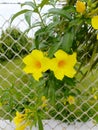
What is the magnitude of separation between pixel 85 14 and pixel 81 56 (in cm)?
37

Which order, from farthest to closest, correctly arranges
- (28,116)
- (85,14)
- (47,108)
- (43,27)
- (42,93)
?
(47,108) < (28,116) < (42,93) < (43,27) < (85,14)

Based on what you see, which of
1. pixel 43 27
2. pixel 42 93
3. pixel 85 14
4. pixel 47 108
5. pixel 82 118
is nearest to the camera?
pixel 85 14

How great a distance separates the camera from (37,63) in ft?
4.02

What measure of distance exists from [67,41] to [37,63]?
13 centimetres

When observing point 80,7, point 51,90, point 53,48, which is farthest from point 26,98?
point 80,7

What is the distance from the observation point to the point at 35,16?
181cm

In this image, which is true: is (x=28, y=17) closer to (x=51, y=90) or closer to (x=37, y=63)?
(x=37, y=63)

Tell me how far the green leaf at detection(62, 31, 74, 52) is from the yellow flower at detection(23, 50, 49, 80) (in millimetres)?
78

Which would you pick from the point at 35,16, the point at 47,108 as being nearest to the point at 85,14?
the point at 35,16

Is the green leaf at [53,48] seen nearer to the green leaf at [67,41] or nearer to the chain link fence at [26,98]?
the green leaf at [67,41]

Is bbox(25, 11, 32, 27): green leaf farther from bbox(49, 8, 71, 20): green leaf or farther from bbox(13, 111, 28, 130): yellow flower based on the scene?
bbox(13, 111, 28, 130): yellow flower

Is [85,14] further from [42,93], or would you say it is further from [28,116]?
[28,116]

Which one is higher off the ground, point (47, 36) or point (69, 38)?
point (47, 36)

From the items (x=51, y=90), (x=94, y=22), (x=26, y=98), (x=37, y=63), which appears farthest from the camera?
(x=26, y=98)
